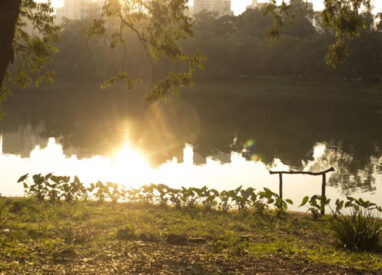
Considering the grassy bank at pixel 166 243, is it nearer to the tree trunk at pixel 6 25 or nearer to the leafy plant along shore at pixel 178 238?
the leafy plant along shore at pixel 178 238

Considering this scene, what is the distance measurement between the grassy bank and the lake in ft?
25.3

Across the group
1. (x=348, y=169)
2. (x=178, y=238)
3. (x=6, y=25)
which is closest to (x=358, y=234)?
(x=178, y=238)

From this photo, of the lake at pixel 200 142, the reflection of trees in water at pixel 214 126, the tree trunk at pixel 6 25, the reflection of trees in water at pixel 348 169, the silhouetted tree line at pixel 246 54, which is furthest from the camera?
the silhouetted tree line at pixel 246 54

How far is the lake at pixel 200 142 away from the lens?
70.2ft

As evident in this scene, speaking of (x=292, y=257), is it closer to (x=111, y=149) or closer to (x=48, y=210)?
(x=48, y=210)

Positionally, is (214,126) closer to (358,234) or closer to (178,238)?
(178,238)

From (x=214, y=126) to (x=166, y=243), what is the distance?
33091 millimetres

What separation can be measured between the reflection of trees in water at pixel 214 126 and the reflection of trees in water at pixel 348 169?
0.16 feet

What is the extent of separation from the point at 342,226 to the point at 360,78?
75385 mm

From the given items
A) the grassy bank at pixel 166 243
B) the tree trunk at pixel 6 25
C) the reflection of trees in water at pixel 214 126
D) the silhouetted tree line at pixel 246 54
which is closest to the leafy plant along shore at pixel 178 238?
the grassy bank at pixel 166 243

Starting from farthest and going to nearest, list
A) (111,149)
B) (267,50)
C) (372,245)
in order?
(267,50) → (111,149) → (372,245)

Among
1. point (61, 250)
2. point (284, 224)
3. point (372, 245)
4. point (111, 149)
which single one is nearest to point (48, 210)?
point (61, 250)

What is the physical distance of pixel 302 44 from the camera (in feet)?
263

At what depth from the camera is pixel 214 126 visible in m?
41.2
